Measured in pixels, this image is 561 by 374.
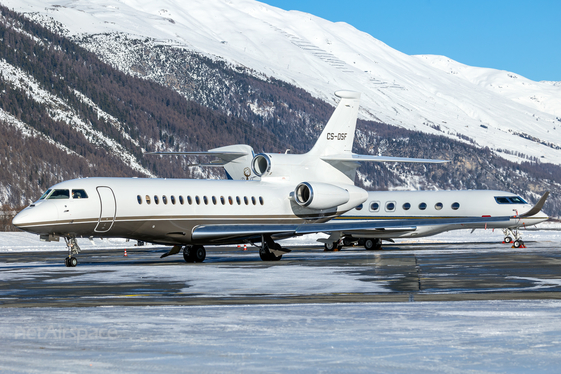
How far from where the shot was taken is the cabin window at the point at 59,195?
27000 mm

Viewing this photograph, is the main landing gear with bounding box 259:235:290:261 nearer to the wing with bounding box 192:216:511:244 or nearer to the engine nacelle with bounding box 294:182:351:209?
the wing with bounding box 192:216:511:244

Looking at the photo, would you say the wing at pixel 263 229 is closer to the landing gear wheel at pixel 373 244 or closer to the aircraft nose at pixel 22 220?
the aircraft nose at pixel 22 220

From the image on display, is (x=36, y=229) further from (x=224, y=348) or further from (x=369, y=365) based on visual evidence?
(x=369, y=365)

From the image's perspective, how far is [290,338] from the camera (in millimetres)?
9945

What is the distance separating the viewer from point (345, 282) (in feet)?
62.5

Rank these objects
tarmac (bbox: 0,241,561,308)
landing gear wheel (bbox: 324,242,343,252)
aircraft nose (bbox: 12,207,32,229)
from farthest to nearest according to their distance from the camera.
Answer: landing gear wheel (bbox: 324,242,343,252) → aircraft nose (bbox: 12,207,32,229) → tarmac (bbox: 0,241,561,308)

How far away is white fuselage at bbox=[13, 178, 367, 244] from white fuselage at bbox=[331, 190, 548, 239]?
1062cm

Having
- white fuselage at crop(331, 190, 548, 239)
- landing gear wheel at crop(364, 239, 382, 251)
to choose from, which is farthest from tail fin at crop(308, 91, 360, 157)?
white fuselage at crop(331, 190, 548, 239)

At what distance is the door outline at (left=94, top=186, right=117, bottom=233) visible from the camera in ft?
90.3

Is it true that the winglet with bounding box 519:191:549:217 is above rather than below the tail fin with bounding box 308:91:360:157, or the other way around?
below

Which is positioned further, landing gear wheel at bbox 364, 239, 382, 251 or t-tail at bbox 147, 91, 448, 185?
landing gear wheel at bbox 364, 239, 382, 251

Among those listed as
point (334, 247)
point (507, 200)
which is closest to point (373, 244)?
point (334, 247)

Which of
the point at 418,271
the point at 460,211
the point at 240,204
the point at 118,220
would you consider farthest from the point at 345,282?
the point at 460,211

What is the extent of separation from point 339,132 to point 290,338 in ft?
89.6
